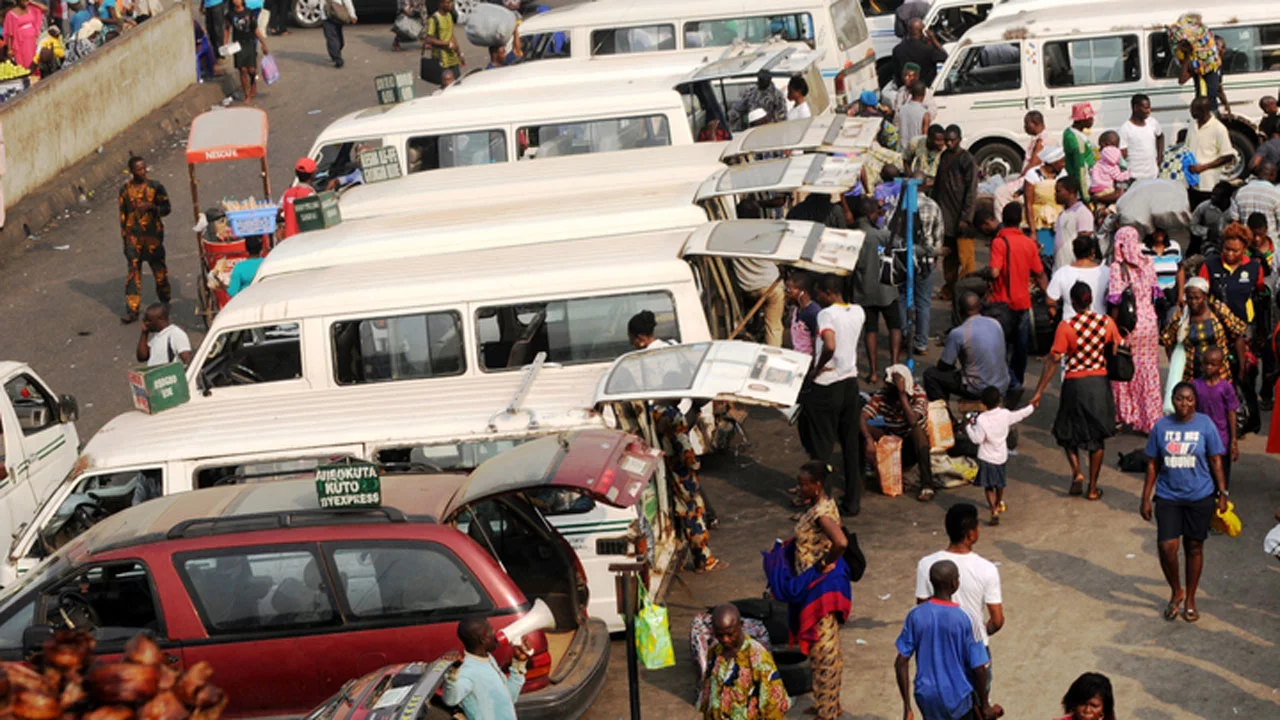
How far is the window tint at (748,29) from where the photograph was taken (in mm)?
19547

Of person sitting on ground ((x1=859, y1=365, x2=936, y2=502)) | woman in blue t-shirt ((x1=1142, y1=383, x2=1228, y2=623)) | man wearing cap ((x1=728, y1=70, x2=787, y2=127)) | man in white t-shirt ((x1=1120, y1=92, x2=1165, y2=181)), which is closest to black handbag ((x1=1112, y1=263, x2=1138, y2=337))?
person sitting on ground ((x1=859, y1=365, x2=936, y2=502))

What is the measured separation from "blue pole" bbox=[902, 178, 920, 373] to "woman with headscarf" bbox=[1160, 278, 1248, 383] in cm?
255

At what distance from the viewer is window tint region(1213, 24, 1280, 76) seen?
17.9m

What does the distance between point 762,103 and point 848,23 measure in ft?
12.1

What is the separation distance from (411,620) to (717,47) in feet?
40.2

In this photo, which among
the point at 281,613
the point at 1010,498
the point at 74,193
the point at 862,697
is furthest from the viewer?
the point at 74,193

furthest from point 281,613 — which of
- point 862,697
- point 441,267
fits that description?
point 441,267

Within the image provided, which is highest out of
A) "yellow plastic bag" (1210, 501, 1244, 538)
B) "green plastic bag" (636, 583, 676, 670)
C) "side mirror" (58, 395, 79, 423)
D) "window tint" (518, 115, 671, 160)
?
Answer: "window tint" (518, 115, 671, 160)

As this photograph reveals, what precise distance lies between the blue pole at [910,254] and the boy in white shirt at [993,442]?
7.61 ft

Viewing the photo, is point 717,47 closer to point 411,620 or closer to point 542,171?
point 542,171

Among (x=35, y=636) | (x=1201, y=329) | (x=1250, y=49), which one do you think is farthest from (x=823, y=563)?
(x=1250, y=49)

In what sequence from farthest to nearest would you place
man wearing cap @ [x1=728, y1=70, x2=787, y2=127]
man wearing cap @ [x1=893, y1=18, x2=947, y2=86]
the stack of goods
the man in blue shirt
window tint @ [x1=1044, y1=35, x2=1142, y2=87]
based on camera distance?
man wearing cap @ [x1=893, y1=18, x2=947, y2=86] < window tint @ [x1=1044, y1=35, x2=1142, y2=87] < man wearing cap @ [x1=728, y1=70, x2=787, y2=127] < the man in blue shirt < the stack of goods

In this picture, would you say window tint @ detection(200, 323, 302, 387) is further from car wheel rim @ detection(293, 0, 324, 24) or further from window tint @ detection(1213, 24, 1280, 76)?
car wheel rim @ detection(293, 0, 324, 24)

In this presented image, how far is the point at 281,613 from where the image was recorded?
8398mm
